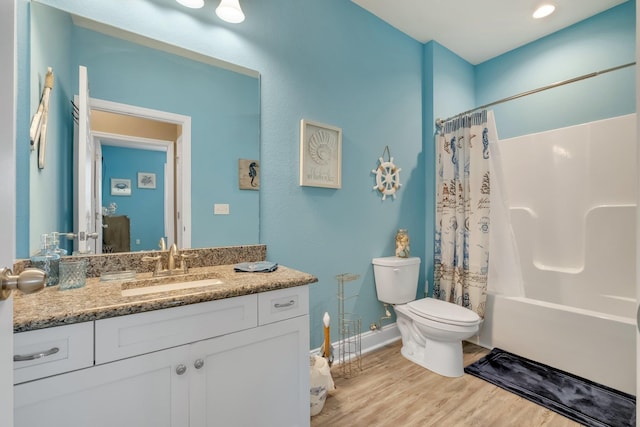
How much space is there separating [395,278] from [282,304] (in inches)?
49.4

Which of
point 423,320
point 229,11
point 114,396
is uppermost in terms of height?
point 229,11

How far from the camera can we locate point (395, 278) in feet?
7.35

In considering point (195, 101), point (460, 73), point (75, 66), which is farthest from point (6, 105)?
point (460, 73)

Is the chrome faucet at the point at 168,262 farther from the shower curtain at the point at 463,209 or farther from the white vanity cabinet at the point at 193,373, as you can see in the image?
the shower curtain at the point at 463,209

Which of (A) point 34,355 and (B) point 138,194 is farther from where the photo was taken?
(B) point 138,194

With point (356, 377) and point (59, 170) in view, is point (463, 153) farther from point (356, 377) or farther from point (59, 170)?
point (59, 170)

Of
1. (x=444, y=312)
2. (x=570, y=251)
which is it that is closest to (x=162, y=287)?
(x=444, y=312)

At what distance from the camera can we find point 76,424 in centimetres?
85

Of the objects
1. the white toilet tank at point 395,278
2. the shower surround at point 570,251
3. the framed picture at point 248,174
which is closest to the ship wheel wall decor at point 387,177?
the white toilet tank at point 395,278

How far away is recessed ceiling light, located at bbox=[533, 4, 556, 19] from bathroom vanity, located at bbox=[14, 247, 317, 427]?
284 cm

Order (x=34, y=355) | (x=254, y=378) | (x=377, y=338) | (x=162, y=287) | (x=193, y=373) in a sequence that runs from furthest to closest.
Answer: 1. (x=377, y=338)
2. (x=162, y=287)
3. (x=254, y=378)
4. (x=193, y=373)
5. (x=34, y=355)

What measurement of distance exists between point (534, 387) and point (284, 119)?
2.35 meters

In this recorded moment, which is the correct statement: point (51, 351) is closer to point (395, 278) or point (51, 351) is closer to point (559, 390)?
point (395, 278)

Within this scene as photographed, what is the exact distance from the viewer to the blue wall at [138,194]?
1411mm
